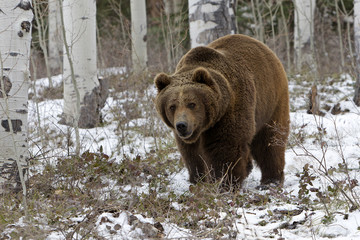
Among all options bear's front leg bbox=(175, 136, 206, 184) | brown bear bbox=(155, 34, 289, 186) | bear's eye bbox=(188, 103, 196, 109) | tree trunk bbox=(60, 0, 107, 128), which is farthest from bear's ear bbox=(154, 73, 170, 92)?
tree trunk bbox=(60, 0, 107, 128)

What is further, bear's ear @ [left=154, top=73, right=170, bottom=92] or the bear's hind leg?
the bear's hind leg

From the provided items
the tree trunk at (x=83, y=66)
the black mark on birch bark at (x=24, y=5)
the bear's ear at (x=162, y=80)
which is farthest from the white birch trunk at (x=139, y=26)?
the black mark on birch bark at (x=24, y=5)

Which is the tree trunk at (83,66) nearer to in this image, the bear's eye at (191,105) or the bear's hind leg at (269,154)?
the bear's hind leg at (269,154)

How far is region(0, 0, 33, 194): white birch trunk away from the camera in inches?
157

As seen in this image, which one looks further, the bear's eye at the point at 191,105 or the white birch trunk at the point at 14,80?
the bear's eye at the point at 191,105

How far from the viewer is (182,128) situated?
443cm

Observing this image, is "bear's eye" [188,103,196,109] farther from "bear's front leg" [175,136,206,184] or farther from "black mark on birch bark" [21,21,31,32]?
"black mark on birch bark" [21,21,31,32]

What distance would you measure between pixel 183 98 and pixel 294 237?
1900 mm

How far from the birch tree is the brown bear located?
1.40 metres

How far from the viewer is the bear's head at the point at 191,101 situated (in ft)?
14.8

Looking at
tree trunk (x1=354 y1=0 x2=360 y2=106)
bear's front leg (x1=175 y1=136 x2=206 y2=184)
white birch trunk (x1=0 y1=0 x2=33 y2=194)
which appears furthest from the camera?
tree trunk (x1=354 y1=0 x2=360 y2=106)

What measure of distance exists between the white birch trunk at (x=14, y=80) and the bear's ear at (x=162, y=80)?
1336 mm

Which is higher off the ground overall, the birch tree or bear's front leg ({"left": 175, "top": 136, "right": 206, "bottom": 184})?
the birch tree

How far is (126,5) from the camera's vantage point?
64.8 feet
